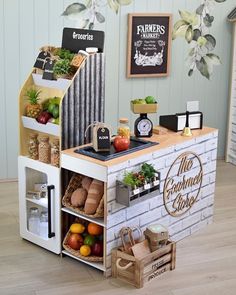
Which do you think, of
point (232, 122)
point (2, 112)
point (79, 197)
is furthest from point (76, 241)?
point (232, 122)

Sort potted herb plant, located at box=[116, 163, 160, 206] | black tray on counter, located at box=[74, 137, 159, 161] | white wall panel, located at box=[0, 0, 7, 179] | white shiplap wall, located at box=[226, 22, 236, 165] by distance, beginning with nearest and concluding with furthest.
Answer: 1. potted herb plant, located at box=[116, 163, 160, 206]
2. black tray on counter, located at box=[74, 137, 159, 161]
3. white wall panel, located at box=[0, 0, 7, 179]
4. white shiplap wall, located at box=[226, 22, 236, 165]

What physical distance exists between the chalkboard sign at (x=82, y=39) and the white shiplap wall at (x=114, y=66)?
1.09 meters

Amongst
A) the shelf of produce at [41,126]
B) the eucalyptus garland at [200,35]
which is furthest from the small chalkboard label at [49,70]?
the eucalyptus garland at [200,35]

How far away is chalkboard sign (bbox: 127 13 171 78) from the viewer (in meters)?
5.21

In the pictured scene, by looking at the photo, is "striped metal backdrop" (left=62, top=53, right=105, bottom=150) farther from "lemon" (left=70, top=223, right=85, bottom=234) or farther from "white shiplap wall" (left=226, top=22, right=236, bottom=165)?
"white shiplap wall" (left=226, top=22, right=236, bottom=165)

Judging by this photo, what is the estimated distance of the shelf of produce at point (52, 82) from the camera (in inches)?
140

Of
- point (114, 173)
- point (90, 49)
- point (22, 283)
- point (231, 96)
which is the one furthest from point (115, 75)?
point (22, 283)

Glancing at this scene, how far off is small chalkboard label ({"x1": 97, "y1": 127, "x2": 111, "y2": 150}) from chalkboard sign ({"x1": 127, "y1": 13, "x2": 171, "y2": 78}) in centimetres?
187

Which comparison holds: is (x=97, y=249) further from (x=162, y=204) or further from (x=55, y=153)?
(x=55, y=153)

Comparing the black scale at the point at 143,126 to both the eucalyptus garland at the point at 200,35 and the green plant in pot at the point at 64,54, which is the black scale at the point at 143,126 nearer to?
the green plant in pot at the point at 64,54

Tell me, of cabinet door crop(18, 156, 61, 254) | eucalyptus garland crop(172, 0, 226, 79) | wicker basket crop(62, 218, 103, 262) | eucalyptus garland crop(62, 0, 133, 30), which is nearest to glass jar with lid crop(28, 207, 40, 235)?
cabinet door crop(18, 156, 61, 254)

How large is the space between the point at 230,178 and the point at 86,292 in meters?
2.47

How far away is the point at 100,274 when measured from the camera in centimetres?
350

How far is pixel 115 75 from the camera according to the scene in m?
5.28
